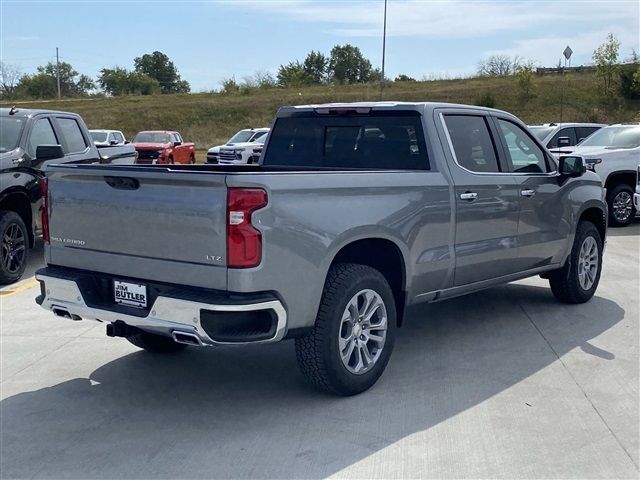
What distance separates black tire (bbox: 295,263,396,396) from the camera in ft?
15.6

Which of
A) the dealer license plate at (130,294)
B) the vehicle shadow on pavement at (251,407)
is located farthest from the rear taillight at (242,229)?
the vehicle shadow on pavement at (251,407)

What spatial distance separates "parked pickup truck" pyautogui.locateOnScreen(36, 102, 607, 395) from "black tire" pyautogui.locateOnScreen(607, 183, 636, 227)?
770 cm

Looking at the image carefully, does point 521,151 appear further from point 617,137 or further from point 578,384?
point 617,137

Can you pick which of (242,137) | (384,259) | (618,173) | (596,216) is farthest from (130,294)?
(242,137)

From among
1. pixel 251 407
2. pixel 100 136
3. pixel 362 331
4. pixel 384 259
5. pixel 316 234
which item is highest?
pixel 316 234

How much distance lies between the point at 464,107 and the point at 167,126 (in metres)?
52.1

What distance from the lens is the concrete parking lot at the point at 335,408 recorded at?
4.14 metres

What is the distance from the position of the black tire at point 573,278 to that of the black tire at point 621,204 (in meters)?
6.74

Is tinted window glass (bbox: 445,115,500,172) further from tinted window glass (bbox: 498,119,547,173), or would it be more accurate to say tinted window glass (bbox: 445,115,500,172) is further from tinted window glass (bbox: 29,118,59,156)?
tinted window glass (bbox: 29,118,59,156)

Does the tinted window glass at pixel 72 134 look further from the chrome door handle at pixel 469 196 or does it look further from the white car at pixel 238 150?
the white car at pixel 238 150

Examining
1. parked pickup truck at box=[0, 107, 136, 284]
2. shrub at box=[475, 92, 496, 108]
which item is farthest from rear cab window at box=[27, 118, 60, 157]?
shrub at box=[475, 92, 496, 108]

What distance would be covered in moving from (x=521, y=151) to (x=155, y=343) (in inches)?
144

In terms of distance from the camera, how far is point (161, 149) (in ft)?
88.2

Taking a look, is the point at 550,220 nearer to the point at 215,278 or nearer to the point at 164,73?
the point at 215,278
